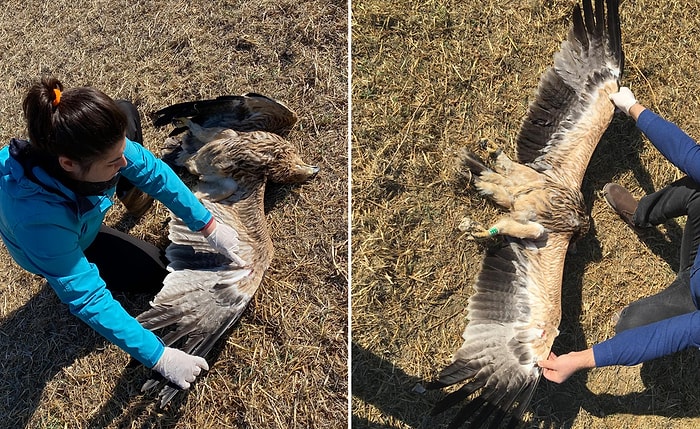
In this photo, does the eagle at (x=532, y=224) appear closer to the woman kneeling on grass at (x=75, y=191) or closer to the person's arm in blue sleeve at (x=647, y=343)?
the person's arm in blue sleeve at (x=647, y=343)

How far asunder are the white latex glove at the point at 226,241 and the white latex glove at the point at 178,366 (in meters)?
0.65

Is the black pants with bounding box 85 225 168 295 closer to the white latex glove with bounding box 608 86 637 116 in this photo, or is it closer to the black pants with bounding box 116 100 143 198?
the black pants with bounding box 116 100 143 198

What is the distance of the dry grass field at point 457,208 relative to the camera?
12.8 ft

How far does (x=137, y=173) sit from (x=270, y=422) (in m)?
1.98

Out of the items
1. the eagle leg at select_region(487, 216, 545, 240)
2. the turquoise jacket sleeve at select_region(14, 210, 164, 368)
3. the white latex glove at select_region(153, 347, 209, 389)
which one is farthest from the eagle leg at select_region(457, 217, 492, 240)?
the turquoise jacket sleeve at select_region(14, 210, 164, 368)

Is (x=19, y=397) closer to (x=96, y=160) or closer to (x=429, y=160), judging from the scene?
(x=96, y=160)

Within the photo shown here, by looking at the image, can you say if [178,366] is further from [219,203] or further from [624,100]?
[624,100]

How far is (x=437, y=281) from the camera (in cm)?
399

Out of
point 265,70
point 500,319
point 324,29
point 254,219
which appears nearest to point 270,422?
point 254,219

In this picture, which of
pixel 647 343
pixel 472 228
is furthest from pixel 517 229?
pixel 647 343

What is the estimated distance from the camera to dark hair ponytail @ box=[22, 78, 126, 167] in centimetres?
203

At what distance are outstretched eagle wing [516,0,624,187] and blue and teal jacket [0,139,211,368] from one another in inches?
107

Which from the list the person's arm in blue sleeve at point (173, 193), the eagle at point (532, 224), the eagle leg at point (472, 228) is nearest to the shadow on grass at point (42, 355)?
the person's arm in blue sleeve at point (173, 193)

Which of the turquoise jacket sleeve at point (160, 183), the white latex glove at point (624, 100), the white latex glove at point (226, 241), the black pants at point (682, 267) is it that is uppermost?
the white latex glove at point (624, 100)
